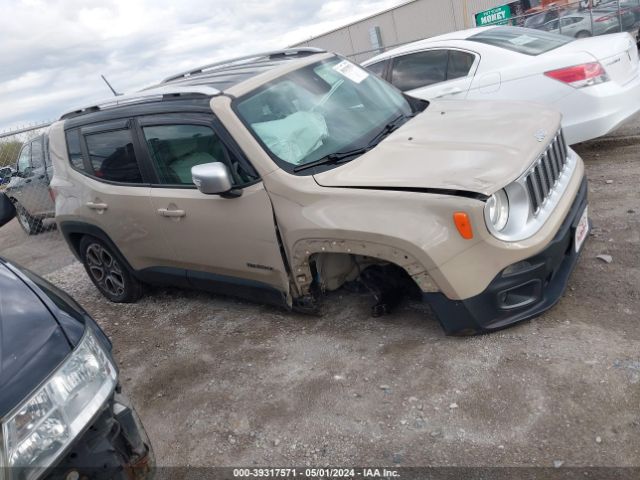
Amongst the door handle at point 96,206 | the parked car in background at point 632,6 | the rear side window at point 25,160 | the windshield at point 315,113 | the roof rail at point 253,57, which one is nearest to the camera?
the windshield at point 315,113

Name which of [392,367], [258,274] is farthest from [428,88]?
[392,367]

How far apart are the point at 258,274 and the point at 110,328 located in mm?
1880

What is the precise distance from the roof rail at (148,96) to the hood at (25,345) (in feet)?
6.61

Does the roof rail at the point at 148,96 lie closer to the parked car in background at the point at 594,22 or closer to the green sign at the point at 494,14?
the parked car in background at the point at 594,22

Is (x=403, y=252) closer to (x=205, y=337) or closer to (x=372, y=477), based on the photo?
(x=372, y=477)

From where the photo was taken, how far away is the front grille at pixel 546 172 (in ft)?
10.3

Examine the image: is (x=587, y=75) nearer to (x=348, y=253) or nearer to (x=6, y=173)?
(x=348, y=253)

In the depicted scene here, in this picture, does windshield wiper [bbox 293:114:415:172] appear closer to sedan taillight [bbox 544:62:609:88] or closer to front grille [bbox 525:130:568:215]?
front grille [bbox 525:130:568:215]

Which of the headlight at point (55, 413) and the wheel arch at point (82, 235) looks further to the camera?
the wheel arch at point (82, 235)

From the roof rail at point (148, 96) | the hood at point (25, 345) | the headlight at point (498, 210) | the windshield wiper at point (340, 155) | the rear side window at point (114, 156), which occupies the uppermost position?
the roof rail at point (148, 96)

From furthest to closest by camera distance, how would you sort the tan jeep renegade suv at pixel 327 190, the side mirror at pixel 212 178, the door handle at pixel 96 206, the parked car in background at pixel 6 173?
the parked car in background at pixel 6 173
the door handle at pixel 96 206
the side mirror at pixel 212 178
the tan jeep renegade suv at pixel 327 190

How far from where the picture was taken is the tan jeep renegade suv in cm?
297

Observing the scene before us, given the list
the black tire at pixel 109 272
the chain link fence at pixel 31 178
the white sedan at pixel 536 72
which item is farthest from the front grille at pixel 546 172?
the chain link fence at pixel 31 178

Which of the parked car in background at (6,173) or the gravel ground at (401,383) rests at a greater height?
the parked car in background at (6,173)
